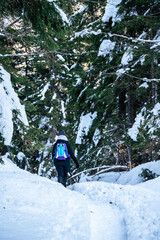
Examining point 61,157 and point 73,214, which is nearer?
point 73,214

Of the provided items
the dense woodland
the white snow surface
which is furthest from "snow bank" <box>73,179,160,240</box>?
the white snow surface

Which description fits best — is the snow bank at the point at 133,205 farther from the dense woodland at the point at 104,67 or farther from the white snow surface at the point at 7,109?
the white snow surface at the point at 7,109

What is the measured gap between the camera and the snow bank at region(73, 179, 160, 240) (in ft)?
11.3

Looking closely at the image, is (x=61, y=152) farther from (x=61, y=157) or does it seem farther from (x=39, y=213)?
(x=39, y=213)

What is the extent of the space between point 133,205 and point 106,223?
2.30ft

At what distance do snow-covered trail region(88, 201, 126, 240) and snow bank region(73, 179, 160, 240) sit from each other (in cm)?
9

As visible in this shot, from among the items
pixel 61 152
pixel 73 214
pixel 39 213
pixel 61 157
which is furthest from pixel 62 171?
pixel 39 213

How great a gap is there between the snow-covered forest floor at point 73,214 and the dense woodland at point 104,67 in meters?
1.95

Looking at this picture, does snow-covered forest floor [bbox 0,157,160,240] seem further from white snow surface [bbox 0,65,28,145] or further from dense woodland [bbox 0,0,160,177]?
dense woodland [bbox 0,0,160,177]

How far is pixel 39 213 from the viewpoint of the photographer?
375 centimetres

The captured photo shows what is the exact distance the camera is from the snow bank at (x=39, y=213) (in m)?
3.11

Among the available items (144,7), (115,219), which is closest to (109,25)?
(144,7)

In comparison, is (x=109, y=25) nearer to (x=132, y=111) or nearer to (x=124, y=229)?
(x=132, y=111)

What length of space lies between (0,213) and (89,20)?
11091 millimetres
